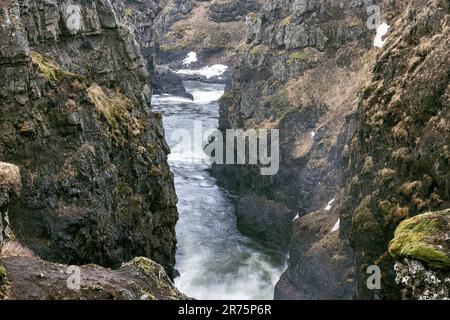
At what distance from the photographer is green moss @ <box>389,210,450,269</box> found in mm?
13977

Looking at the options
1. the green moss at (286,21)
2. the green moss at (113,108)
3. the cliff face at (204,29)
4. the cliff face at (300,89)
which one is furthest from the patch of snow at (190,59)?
the green moss at (113,108)

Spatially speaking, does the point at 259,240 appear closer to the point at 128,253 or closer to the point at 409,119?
the point at 128,253

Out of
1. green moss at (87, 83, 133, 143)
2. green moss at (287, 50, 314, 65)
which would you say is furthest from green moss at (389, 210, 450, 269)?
green moss at (287, 50, 314, 65)

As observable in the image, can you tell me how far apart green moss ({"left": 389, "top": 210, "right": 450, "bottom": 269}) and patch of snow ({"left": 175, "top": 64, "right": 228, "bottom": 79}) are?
408 feet

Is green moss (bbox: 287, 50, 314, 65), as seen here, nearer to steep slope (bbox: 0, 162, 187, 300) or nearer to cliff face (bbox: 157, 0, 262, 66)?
steep slope (bbox: 0, 162, 187, 300)

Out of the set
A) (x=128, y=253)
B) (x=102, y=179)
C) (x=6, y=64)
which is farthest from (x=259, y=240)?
(x=6, y=64)

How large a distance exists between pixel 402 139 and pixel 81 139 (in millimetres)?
18996

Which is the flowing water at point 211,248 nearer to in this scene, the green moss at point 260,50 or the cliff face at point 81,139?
the cliff face at point 81,139

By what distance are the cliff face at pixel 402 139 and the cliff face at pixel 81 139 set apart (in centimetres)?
1495

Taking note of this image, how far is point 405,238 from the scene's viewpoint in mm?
15508

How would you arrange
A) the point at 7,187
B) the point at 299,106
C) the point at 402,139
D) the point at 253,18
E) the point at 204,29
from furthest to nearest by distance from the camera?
the point at 204,29, the point at 253,18, the point at 299,106, the point at 402,139, the point at 7,187

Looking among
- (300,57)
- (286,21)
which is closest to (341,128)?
(300,57)

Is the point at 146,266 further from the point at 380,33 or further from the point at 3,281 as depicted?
the point at 380,33

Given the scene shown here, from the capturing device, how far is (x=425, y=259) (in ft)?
46.4
